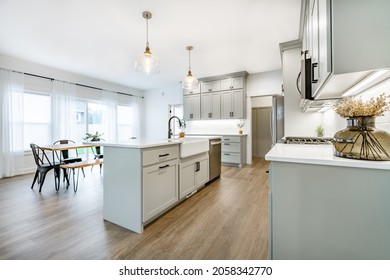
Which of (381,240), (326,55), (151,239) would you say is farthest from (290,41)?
(151,239)

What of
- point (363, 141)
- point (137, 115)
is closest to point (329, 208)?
point (363, 141)

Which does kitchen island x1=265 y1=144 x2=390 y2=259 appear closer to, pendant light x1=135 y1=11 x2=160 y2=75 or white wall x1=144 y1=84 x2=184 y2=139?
pendant light x1=135 y1=11 x2=160 y2=75

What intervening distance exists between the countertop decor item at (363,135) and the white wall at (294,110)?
1.97 m

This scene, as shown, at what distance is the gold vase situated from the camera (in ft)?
2.98

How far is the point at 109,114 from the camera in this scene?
5.89 meters

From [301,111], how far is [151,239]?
288cm

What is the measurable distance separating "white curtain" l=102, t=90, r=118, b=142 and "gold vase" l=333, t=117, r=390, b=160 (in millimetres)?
6225

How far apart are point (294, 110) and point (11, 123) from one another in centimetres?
598

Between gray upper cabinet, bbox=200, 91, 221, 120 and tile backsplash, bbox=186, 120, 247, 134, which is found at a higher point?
gray upper cabinet, bbox=200, 91, 221, 120

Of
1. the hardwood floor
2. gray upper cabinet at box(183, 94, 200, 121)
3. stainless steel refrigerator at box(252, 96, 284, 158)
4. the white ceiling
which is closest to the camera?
the hardwood floor

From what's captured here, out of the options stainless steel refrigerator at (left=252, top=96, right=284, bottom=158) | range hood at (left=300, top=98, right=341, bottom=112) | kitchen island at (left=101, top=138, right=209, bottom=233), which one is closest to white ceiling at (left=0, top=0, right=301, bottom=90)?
range hood at (left=300, top=98, right=341, bottom=112)

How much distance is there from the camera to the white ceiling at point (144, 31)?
2.28m

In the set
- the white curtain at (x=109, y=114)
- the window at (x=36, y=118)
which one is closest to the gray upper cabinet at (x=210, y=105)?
the white curtain at (x=109, y=114)

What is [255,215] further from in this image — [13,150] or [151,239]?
[13,150]
